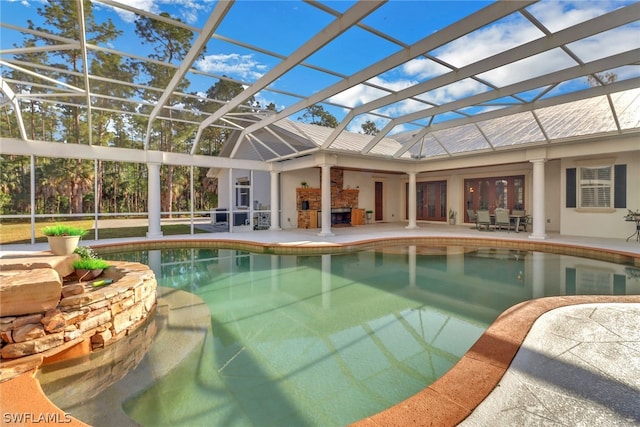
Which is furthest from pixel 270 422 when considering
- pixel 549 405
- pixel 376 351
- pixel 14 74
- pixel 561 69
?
pixel 14 74

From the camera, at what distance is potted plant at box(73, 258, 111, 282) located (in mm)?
4445

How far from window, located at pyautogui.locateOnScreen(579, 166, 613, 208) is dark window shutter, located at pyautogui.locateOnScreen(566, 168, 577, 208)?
0.64ft

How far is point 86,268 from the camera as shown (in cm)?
448

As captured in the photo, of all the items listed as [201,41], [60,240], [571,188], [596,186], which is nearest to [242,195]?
[201,41]

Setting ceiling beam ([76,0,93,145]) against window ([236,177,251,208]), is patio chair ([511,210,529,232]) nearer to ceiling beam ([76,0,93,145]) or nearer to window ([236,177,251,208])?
window ([236,177,251,208])

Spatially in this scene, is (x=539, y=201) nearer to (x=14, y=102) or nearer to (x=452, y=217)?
(x=452, y=217)

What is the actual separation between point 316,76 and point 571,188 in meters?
9.94

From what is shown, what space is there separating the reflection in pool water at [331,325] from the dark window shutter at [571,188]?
13.3ft

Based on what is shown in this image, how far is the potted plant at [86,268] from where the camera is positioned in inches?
175

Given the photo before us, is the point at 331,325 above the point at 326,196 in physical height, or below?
below

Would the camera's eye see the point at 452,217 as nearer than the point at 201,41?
No

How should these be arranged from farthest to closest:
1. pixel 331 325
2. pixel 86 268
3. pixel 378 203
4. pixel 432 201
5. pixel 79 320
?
pixel 378 203
pixel 432 201
pixel 86 268
pixel 331 325
pixel 79 320

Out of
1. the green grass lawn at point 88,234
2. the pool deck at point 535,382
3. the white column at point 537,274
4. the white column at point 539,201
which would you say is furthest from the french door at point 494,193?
the green grass lawn at point 88,234

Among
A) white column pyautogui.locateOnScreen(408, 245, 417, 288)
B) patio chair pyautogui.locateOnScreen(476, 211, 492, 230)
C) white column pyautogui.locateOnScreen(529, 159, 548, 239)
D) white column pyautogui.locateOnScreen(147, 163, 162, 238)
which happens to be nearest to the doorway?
patio chair pyautogui.locateOnScreen(476, 211, 492, 230)
